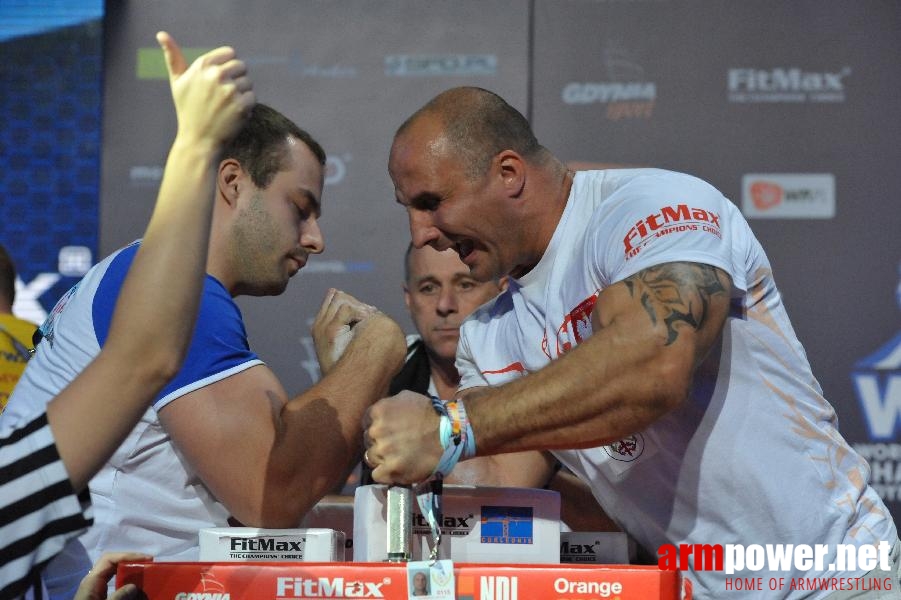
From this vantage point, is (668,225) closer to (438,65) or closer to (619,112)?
(619,112)

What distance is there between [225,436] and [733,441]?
921mm

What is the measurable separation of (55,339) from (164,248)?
105cm

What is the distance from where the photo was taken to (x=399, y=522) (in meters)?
1.59

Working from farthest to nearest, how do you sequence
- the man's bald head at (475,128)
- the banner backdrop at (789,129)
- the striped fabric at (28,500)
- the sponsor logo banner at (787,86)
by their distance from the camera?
the sponsor logo banner at (787,86)
the banner backdrop at (789,129)
the man's bald head at (475,128)
the striped fabric at (28,500)

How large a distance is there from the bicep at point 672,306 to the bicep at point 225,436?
2.20ft

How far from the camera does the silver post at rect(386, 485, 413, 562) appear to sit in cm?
156

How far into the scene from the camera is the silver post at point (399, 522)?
1.56 m

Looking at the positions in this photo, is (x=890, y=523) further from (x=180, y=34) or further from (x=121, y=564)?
(x=180, y=34)

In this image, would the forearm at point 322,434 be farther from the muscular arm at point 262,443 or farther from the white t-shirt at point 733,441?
the white t-shirt at point 733,441

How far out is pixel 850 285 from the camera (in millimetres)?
4297

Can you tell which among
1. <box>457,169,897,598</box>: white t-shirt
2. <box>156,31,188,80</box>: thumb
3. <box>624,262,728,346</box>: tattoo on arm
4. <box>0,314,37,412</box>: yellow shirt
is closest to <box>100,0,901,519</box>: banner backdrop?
<box>0,314,37,412</box>: yellow shirt

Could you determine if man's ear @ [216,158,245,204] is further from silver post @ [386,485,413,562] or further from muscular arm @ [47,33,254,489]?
muscular arm @ [47,33,254,489]

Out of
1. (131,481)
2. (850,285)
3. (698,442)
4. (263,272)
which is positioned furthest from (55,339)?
(850,285)

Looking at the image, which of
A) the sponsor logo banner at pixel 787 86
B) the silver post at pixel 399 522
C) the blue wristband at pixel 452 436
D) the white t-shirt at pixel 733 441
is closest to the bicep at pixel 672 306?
the white t-shirt at pixel 733 441
